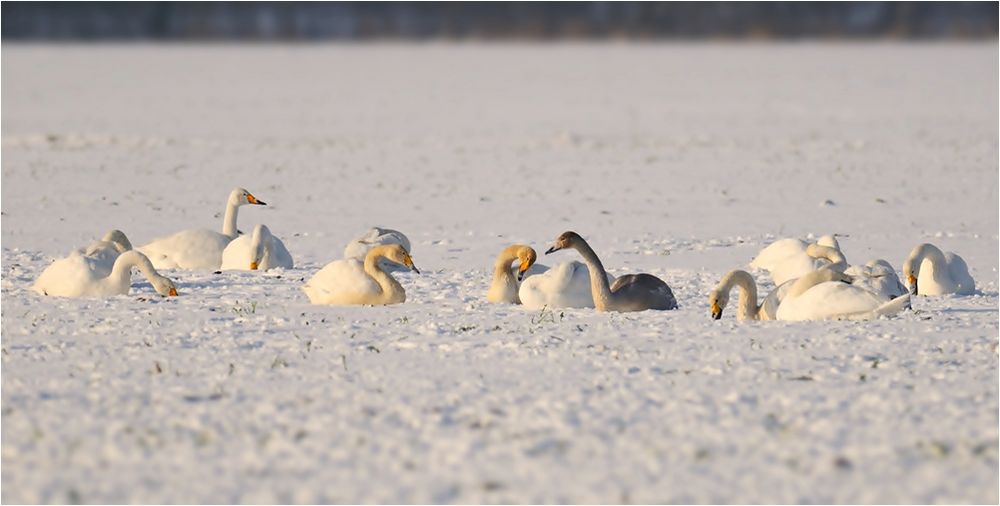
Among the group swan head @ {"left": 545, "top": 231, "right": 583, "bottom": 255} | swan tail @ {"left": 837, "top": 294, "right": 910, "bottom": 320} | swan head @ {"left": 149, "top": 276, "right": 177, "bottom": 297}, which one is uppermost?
swan head @ {"left": 545, "top": 231, "right": 583, "bottom": 255}

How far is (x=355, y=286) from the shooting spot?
25.9 feet

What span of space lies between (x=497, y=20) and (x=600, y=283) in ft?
243

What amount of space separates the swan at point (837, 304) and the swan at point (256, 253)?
122 inches

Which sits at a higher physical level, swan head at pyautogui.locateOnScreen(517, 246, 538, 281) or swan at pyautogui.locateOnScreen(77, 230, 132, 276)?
swan head at pyautogui.locateOnScreen(517, 246, 538, 281)

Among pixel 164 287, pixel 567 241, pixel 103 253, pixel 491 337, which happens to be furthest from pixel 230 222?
pixel 491 337

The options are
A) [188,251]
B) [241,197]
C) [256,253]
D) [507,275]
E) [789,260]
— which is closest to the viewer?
[507,275]

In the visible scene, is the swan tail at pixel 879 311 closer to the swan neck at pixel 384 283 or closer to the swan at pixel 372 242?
the swan neck at pixel 384 283

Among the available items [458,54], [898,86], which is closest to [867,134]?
[898,86]

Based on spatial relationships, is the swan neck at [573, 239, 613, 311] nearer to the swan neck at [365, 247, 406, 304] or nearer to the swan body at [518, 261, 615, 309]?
the swan body at [518, 261, 615, 309]

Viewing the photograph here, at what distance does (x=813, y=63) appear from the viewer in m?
42.1

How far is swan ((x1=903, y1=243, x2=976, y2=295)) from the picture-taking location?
8.37 metres

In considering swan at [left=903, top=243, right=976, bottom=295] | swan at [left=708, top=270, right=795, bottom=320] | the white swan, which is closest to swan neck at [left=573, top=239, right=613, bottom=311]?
swan at [left=708, top=270, right=795, bottom=320]

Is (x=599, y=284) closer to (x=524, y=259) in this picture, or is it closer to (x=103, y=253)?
(x=524, y=259)

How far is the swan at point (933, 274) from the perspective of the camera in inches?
329
